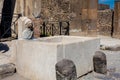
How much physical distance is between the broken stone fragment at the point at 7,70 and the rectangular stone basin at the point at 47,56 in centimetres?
14

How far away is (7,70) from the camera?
6449 millimetres

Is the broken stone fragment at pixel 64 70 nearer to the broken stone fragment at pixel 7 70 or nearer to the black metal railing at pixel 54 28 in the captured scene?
the broken stone fragment at pixel 7 70

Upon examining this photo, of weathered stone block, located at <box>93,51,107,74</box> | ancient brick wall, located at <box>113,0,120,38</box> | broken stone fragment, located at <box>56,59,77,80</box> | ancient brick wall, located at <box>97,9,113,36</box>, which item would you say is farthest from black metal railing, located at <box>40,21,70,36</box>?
ancient brick wall, located at <box>97,9,113,36</box>

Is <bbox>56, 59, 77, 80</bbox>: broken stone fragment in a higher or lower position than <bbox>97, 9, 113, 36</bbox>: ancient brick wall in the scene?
lower

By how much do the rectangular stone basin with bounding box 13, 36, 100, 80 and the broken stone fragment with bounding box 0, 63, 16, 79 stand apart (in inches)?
5.5

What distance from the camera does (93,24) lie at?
13.3 meters

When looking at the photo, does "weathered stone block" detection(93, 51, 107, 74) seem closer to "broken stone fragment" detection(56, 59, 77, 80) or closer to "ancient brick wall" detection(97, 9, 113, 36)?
"broken stone fragment" detection(56, 59, 77, 80)

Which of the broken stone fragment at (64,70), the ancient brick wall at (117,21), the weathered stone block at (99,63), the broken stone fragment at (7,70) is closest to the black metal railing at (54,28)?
the weathered stone block at (99,63)

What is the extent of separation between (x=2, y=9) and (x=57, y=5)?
230 centimetres

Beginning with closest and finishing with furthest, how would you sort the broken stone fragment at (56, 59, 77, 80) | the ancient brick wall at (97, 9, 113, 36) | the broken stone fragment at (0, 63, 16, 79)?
the broken stone fragment at (56, 59, 77, 80) < the broken stone fragment at (0, 63, 16, 79) < the ancient brick wall at (97, 9, 113, 36)

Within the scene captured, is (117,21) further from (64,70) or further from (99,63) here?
(64,70)

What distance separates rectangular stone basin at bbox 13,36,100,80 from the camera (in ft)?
19.4

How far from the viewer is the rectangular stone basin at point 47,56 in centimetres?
591

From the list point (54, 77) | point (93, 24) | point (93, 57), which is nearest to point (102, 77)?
point (93, 57)
